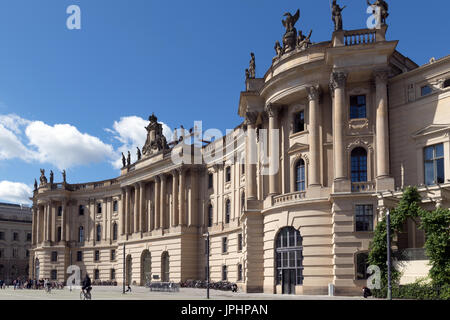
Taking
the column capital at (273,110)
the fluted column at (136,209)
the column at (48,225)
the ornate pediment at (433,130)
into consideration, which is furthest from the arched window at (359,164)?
the column at (48,225)

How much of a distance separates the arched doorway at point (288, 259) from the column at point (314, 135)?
15.1ft

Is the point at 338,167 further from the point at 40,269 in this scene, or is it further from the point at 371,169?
the point at 40,269

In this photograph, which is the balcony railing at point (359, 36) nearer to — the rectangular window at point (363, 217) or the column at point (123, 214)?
the rectangular window at point (363, 217)

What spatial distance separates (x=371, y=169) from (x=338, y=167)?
262 centimetres

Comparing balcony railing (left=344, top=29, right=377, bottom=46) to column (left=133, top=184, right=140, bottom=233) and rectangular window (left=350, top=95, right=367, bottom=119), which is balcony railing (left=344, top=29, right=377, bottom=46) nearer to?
rectangular window (left=350, top=95, right=367, bottom=119)

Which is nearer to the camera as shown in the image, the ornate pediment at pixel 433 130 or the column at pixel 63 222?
the ornate pediment at pixel 433 130

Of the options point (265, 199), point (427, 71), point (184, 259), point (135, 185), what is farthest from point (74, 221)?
point (427, 71)

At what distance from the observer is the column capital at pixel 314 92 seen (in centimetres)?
4803

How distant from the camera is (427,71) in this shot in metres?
43.8

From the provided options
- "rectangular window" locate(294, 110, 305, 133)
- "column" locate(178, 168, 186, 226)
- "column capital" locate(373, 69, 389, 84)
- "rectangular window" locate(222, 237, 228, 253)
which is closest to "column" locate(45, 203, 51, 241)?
"column" locate(178, 168, 186, 226)

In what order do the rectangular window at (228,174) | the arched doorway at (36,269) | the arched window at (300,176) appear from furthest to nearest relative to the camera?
the arched doorway at (36,269) → the rectangular window at (228,174) → the arched window at (300,176)

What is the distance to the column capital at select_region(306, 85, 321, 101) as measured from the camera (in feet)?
158

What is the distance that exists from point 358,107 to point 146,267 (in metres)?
51.6

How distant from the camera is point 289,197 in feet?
159
